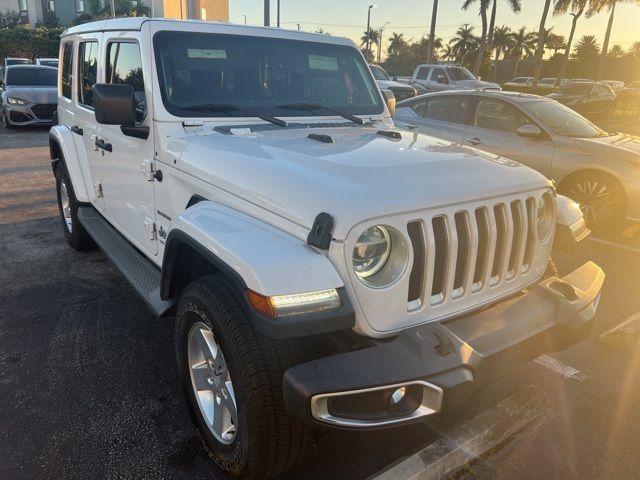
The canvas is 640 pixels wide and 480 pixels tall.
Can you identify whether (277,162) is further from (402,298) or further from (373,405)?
(373,405)

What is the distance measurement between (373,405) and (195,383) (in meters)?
1.07

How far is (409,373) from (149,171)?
6.99 feet

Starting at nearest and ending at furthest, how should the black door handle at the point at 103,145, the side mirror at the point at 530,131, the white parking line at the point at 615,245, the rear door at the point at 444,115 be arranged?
the black door handle at the point at 103,145 < the white parking line at the point at 615,245 < the side mirror at the point at 530,131 < the rear door at the point at 444,115

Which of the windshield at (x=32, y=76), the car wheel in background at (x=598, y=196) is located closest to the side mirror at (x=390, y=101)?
the car wheel in background at (x=598, y=196)

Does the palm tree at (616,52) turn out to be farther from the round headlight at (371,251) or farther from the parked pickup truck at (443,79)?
the round headlight at (371,251)

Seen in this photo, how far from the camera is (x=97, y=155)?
420 centimetres

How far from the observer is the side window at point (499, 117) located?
693 centimetres

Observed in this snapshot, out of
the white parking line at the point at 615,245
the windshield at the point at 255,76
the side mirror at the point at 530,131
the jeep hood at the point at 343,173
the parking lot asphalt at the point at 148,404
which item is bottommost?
the white parking line at the point at 615,245

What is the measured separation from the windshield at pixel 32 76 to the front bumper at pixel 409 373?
49.6 feet

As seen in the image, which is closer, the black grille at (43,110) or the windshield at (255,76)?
the windshield at (255,76)

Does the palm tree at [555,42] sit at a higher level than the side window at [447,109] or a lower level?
higher

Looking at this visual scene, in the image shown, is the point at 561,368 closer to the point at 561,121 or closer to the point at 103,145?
the point at 103,145

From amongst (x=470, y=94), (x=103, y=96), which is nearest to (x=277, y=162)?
(x=103, y=96)

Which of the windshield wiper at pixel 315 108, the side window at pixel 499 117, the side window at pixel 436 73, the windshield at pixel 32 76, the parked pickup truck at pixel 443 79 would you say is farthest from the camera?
the side window at pixel 436 73
